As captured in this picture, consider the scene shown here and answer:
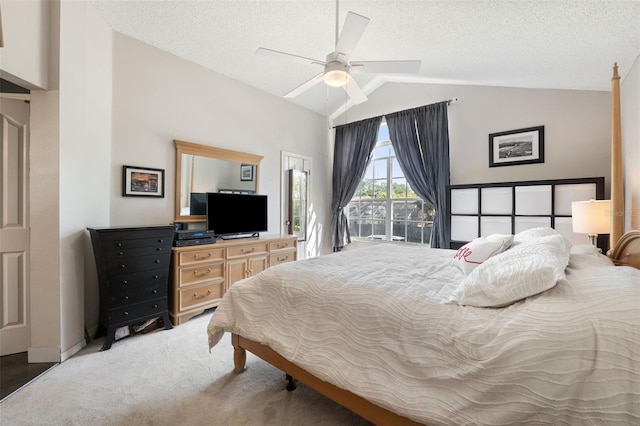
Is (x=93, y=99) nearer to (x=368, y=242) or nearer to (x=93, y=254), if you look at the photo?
(x=93, y=254)

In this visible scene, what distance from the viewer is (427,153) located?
4.04 metres

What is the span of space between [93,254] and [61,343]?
2.55 feet

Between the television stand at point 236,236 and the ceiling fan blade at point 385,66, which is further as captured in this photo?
the television stand at point 236,236

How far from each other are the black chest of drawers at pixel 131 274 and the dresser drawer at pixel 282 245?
1.32 metres

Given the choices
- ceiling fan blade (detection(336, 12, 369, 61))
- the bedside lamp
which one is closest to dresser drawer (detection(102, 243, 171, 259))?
ceiling fan blade (detection(336, 12, 369, 61))

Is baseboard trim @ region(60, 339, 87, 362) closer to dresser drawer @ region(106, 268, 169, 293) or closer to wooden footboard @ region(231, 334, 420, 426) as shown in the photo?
dresser drawer @ region(106, 268, 169, 293)

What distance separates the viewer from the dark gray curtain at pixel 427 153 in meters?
3.87

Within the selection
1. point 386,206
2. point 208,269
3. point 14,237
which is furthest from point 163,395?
point 386,206

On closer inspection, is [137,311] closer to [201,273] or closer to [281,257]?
[201,273]

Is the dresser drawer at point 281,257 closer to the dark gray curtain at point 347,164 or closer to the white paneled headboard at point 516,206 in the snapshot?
the dark gray curtain at point 347,164

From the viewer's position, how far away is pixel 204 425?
4.76 ft

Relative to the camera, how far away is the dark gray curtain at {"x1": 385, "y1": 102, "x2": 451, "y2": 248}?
3.87 m

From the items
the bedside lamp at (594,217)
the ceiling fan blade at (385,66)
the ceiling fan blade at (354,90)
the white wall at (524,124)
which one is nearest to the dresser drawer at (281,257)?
the ceiling fan blade at (354,90)

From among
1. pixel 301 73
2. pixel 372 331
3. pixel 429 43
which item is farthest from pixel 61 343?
pixel 429 43
